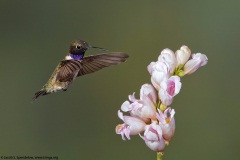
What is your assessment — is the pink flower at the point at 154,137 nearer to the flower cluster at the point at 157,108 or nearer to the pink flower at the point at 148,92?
the flower cluster at the point at 157,108

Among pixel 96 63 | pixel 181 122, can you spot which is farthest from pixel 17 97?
pixel 96 63

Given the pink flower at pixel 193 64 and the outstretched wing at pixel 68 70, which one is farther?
the outstretched wing at pixel 68 70

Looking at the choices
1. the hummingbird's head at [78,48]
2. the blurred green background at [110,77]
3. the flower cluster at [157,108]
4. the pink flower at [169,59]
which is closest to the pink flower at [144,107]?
the flower cluster at [157,108]

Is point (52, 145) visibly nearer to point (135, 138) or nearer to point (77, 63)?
point (135, 138)

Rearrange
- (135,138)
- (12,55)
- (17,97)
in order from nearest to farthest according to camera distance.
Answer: (135,138), (17,97), (12,55)

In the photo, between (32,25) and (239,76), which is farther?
(32,25)

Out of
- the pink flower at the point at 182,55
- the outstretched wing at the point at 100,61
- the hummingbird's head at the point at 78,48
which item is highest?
the hummingbird's head at the point at 78,48

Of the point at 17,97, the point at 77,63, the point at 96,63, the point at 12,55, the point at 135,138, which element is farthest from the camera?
the point at 12,55

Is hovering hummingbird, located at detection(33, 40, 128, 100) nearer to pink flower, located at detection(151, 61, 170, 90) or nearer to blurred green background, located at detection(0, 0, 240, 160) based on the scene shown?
pink flower, located at detection(151, 61, 170, 90)
